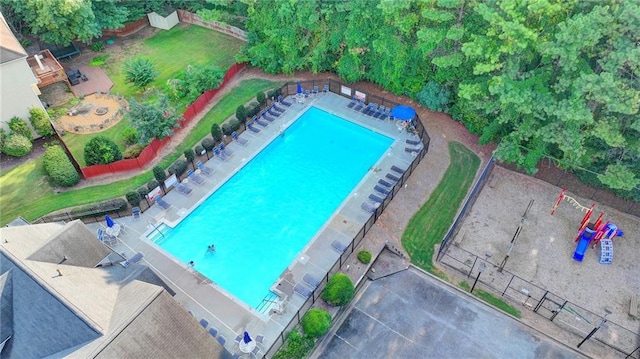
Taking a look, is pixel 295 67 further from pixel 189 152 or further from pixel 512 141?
pixel 512 141

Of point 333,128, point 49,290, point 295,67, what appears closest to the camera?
point 49,290

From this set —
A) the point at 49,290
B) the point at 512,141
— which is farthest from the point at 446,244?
the point at 49,290

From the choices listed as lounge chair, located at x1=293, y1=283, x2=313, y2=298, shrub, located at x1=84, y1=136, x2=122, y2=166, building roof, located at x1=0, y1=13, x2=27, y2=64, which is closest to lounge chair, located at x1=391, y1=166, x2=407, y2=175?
lounge chair, located at x1=293, y1=283, x2=313, y2=298

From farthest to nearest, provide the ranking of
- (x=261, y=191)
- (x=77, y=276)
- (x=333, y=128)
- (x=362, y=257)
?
(x=333, y=128) < (x=261, y=191) < (x=362, y=257) < (x=77, y=276)

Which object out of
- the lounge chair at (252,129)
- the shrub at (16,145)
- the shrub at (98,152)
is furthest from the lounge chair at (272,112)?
the shrub at (16,145)

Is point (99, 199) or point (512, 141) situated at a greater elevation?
point (512, 141)

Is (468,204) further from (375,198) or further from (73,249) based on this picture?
(73,249)
